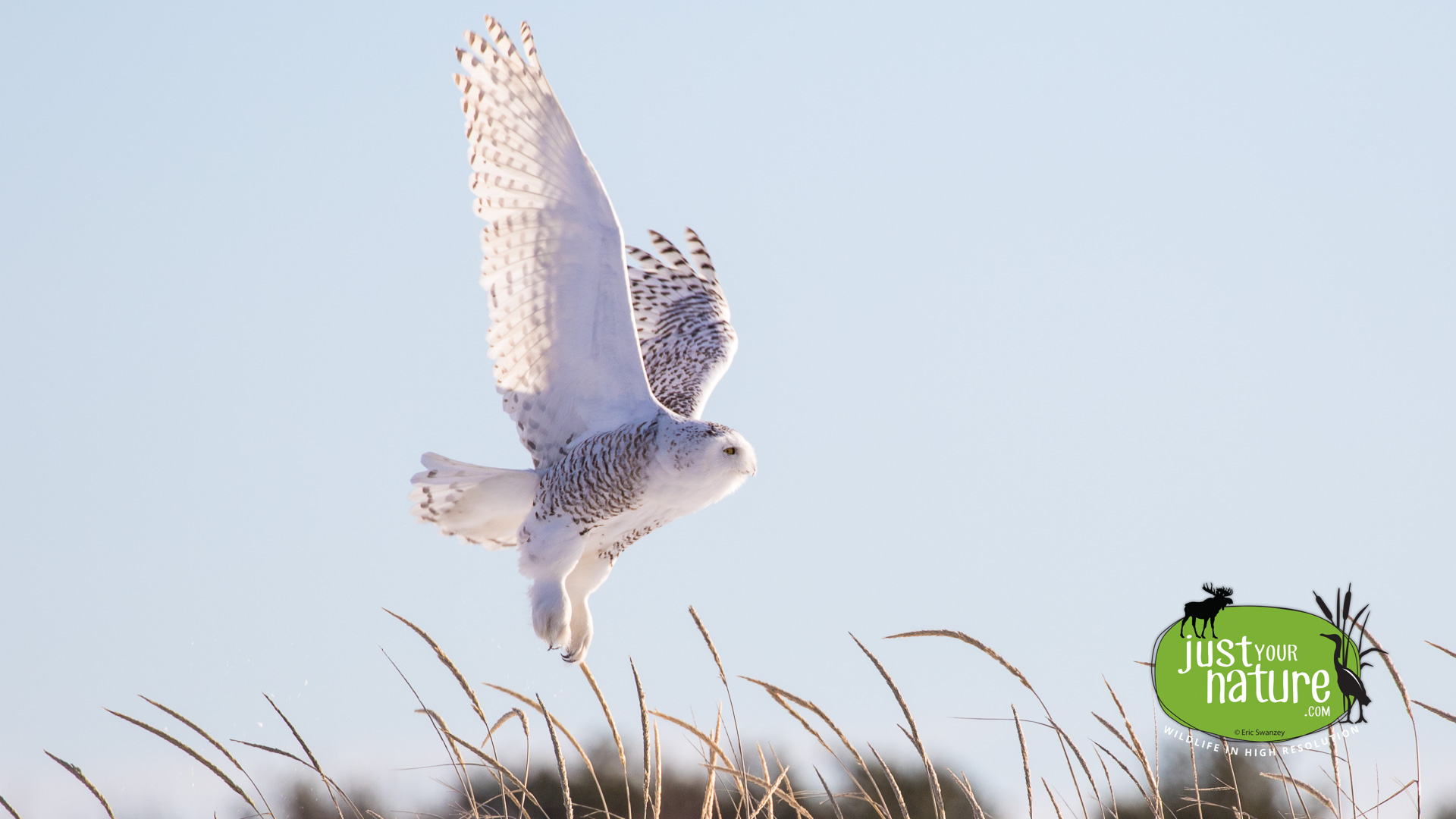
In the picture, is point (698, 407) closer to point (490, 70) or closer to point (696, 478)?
point (696, 478)

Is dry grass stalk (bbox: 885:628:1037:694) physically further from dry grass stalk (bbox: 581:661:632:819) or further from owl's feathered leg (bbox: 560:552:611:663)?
owl's feathered leg (bbox: 560:552:611:663)

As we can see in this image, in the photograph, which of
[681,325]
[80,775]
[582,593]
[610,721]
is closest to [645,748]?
[610,721]

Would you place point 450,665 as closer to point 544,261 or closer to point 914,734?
point 914,734

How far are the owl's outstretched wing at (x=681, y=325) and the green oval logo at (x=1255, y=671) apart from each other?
292 cm

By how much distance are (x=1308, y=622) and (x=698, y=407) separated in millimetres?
3258

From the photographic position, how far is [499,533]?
6578 mm

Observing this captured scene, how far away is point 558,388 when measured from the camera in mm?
6145

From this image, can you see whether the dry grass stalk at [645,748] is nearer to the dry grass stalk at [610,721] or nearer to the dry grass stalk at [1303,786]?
the dry grass stalk at [610,721]

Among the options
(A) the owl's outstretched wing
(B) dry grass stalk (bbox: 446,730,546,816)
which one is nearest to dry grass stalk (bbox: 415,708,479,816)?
(B) dry grass stalk (bbox: 446,730,546,816)

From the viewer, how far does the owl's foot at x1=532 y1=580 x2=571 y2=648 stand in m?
5.67

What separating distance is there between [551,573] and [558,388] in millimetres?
889

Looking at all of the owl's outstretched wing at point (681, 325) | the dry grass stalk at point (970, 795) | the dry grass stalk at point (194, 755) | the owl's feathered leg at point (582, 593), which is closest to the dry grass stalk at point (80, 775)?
the dry grass stalk at point (194, 755)

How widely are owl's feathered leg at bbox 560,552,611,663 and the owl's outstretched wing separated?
1.02 m

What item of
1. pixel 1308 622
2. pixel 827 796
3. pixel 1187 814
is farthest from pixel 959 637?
pixel 1187 814
